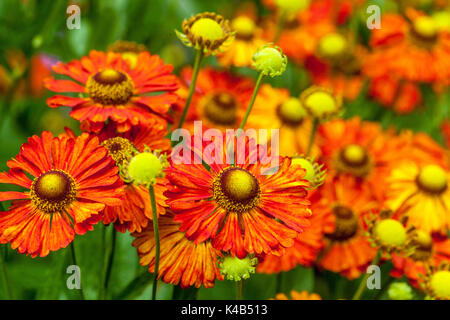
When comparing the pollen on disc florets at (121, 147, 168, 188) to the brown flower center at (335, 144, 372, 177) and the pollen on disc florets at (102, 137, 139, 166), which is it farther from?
the brown flower center at (335, 144, 372, 177)

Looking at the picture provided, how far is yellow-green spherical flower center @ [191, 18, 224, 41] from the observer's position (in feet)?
2.51

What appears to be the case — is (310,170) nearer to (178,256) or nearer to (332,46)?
(178,256)

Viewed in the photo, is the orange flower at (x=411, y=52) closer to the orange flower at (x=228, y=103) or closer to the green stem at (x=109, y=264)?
the orange flower at (x=228, y=103)

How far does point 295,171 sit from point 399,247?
0.21 metres

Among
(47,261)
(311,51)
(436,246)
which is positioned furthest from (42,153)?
(311,51)

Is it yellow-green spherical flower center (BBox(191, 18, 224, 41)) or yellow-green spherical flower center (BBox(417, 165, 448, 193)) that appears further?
yellow-green spherical flower center (BBox(417, 165, 448, 193))

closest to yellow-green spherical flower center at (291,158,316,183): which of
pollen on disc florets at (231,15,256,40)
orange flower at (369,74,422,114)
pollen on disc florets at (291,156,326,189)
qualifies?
pollen on disc florets at (291,156,326,189)

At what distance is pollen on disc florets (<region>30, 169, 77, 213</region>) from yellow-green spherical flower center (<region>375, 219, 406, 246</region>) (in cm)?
41

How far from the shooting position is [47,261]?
3.48 ft

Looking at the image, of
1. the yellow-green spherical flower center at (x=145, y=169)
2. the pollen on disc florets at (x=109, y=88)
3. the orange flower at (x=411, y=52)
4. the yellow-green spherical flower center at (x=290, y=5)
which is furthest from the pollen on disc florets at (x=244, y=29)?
the yellow-green spherical flower center at (x=145, y=169)

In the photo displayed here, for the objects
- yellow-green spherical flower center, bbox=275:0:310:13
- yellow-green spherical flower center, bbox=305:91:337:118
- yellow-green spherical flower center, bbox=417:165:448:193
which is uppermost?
yellow-green spherical flower center, bbox=275:0:310:13

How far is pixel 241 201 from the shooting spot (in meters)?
0.69

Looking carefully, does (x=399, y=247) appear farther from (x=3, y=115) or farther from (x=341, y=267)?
(x=3, y=115)

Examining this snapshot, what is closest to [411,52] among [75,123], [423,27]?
[423,27]
